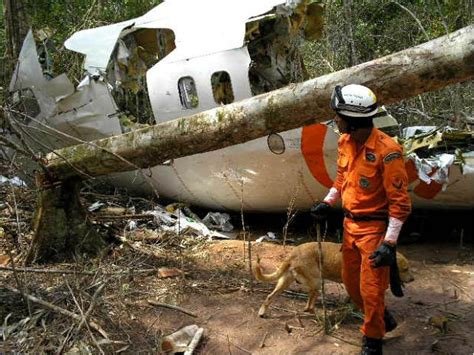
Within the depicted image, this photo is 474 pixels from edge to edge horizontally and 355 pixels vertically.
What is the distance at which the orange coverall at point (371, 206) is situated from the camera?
3.67 m

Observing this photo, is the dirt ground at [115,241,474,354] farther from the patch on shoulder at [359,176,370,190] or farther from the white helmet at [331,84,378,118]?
the white helmet at [331,84,378,118]

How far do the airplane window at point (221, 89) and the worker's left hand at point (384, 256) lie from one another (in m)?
Answer: 4.16

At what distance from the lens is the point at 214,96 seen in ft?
23.1

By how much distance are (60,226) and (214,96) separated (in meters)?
2.58

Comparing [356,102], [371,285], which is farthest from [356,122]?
[371,285]

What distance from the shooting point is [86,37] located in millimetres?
7859

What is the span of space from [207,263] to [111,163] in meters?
1.64

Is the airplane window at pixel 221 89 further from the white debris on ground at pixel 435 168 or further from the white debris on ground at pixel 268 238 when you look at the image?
the white debris on ground at pixel 435 168

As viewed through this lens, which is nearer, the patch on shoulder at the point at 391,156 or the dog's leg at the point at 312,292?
the patch on shoulder at the point at 391,156

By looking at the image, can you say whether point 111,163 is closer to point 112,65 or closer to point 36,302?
point 36,302

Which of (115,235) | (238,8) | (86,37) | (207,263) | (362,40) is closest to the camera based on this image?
(207,263)

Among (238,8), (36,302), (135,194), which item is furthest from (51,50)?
(36,302)

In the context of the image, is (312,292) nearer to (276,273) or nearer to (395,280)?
(276,273)

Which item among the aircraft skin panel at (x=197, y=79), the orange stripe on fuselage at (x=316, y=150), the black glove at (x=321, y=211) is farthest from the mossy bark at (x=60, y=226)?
the black glove at (x=321, y=211)
